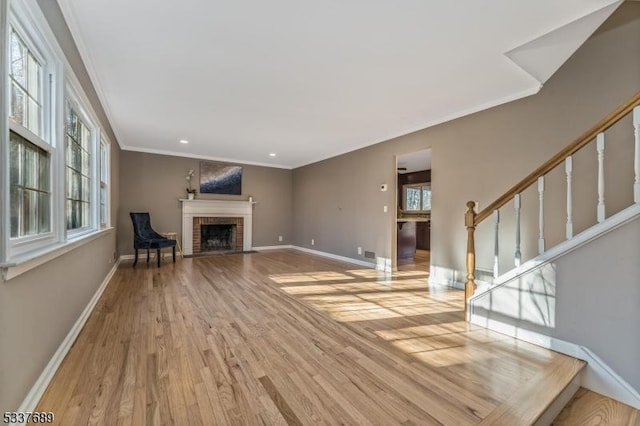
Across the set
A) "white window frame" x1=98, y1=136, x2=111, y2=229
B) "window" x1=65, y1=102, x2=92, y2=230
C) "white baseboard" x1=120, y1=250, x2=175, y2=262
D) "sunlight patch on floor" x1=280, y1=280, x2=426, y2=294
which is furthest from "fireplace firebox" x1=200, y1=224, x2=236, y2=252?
"sunlight patch on floor" x1=280, y1=280, x2=426, y2=294

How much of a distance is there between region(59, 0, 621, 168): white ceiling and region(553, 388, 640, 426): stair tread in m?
2.59

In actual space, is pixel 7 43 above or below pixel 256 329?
above

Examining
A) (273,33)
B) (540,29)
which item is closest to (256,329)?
(273,33)

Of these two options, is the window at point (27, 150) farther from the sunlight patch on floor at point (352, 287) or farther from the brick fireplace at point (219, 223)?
the brick fireplace at point (219, 223)

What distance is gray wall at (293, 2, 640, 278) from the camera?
100 inches

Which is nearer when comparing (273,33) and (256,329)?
(273,33)

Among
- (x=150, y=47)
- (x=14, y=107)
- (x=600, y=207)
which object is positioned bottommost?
(x=600, y=207)

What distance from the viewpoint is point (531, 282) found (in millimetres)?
2227

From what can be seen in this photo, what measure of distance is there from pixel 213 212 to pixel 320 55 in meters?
5.27

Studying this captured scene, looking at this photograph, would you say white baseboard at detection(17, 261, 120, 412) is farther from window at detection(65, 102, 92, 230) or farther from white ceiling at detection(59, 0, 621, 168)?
white ceiling at detection(59, 0, 621, 168)

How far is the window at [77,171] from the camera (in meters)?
2.45

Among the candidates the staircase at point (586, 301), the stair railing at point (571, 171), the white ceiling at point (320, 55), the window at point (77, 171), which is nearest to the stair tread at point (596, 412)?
the staircase at point (586, 301)

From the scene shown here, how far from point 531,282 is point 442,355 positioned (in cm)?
96

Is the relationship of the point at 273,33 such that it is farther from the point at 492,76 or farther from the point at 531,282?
the point at 531,282
